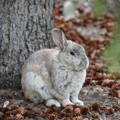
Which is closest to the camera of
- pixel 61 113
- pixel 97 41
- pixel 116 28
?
pixel 116 28

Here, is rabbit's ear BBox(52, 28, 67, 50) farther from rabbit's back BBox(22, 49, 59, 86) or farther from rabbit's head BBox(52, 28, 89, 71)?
rabbit's back BBox(22, 49, 59, 86)

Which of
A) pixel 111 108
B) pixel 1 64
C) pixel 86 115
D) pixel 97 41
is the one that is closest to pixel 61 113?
pixel 86 115

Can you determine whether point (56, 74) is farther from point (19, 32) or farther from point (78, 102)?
point (19, 32)

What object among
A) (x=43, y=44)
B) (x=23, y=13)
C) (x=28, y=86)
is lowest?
(x=28, y=86)

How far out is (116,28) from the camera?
5.51 feet

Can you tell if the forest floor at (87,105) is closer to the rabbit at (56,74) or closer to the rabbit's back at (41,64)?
the rabbit at (56,74)

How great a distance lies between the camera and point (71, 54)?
4016 mm

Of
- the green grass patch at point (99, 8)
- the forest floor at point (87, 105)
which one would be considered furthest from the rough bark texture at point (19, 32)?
the green grass patch at point (99, 8)

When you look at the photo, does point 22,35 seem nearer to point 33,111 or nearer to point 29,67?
point 29,67

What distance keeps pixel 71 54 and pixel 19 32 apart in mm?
888

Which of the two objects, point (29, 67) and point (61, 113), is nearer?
point (61, 113)

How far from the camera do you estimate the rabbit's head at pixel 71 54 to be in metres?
3.91

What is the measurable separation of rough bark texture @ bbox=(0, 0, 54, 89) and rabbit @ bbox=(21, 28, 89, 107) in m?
0.31

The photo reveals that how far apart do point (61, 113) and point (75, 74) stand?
44 cm
